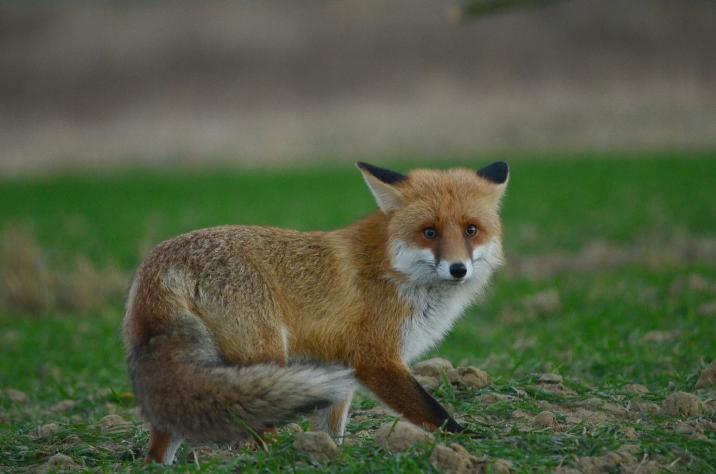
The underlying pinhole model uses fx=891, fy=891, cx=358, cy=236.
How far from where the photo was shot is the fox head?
586 centimetres

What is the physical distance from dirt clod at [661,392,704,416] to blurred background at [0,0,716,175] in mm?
24601

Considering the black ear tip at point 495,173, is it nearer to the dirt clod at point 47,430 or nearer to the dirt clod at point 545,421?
the dirt clod at point 545,421

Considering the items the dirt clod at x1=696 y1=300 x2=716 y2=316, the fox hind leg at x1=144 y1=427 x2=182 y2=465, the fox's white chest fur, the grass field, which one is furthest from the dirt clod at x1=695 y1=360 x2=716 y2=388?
the fox hind leg at x1=144 y1=427 x2=182 y2=465

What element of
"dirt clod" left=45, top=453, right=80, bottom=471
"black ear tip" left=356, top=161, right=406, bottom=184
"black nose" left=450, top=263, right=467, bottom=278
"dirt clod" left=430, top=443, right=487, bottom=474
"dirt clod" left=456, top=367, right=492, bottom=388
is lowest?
"dirt clod" left=456, top=367, right=492, bottom=388

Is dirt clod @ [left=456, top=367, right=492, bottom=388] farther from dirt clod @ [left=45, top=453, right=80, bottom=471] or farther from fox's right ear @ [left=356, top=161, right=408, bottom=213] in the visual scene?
dirt clod @ [left=45, top=453, right=80, bottom=471]

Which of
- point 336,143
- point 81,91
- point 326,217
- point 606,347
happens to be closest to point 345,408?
point 606,347

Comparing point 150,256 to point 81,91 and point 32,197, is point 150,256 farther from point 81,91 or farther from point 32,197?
point 81,91

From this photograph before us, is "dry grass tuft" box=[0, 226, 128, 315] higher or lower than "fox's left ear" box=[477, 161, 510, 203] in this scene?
lower

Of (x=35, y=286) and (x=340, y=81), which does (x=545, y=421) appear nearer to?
(x=35, y=286)

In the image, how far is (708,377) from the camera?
279 inches

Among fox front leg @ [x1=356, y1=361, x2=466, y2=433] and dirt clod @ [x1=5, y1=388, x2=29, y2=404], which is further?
dirt clod @ [x1=5, y1=388, x2=29, y2=404]

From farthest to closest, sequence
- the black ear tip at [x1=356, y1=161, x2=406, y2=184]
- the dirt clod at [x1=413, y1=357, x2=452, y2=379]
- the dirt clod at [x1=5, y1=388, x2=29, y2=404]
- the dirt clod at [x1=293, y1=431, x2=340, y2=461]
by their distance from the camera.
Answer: the dirt clod at [x1=5, y1=388, x2=29, y2=404] → the dirt clod at [x1=413, y1=357, x2=452, y2=379] → the black ear tip at [x1=356, y1=161, x2=406, y2=184] → the dirt clod at [x1=293, y1=431, x2=340, y2=461]

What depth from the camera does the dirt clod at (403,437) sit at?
18.0 feet

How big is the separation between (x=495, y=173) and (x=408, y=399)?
6.33ft
